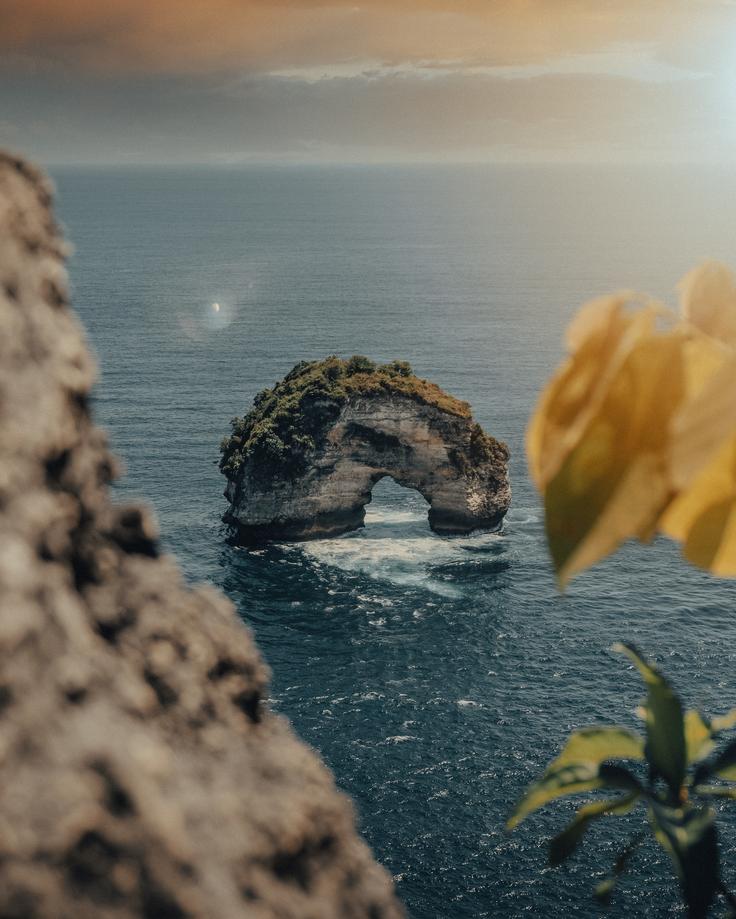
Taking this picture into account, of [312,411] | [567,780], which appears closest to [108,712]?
[567,780]

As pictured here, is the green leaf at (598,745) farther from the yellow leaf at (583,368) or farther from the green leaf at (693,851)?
the yellow leaf at (583,368)

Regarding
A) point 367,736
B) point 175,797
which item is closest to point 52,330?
point 175,797

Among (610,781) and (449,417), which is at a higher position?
(610,781)

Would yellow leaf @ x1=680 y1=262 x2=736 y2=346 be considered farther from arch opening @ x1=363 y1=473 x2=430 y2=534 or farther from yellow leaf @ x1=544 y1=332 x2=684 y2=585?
arch opening @ x1=363 y1=473 x2=430 y2=534

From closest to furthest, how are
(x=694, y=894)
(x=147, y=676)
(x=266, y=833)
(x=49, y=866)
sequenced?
(x=49, y=866)
(x=266, y=833)
(x=147, y=676)
(x=694, y=894)

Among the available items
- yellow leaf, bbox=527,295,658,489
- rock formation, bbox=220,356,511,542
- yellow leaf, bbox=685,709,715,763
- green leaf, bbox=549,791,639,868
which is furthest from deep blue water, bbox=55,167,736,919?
yellow leaf, bbox=527,295,658,489

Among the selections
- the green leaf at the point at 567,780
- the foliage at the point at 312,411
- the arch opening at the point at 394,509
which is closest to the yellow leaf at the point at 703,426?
the green leaf at the point at 567,780

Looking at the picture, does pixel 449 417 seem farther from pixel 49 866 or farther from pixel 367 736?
pixel 49 866
